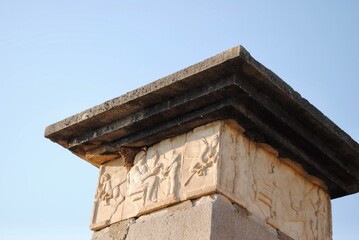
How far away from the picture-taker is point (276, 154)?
6805mm

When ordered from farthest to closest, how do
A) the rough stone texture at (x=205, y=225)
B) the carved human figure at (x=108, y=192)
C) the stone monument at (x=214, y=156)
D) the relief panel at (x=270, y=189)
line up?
the carved human figure at (x=108, y=192)
the relief panel at (x=270, y=189)
the stone monument at (x=214, y=156)
the rough stone texture at (x=205, y=225)

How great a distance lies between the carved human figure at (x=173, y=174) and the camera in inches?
249

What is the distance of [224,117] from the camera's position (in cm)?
638

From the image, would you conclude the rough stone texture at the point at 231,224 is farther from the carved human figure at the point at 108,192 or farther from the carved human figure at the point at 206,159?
the carved human figure at the point at 108,192

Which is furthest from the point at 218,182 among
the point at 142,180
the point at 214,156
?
the point at 142,180

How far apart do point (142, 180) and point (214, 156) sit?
2.38 ft

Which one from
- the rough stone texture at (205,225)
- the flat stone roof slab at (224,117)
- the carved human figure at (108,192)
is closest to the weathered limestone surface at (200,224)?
the rough stone texture at (205,225)

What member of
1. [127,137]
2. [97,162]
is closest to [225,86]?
[127,137]

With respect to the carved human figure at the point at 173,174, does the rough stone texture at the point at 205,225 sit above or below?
below

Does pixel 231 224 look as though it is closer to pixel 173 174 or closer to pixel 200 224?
pixel 200 224

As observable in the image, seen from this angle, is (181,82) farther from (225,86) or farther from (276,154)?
(276,154)

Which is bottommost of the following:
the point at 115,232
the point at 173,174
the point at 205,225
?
the point at 205,225

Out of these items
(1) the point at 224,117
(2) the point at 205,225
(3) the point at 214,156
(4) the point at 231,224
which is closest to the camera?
(2) the point at 205,225

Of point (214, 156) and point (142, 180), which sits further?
point (142, 180)
